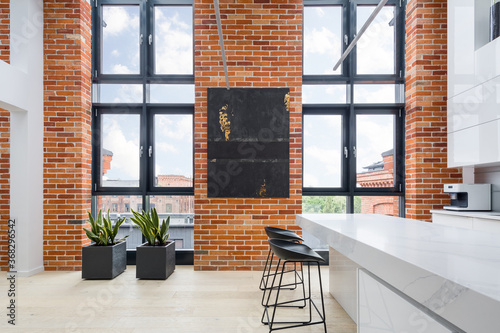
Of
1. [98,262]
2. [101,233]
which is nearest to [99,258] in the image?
[98,262]

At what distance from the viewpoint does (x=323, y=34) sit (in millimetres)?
4656

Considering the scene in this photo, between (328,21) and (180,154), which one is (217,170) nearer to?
(180,154)

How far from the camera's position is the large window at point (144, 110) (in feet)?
14.9

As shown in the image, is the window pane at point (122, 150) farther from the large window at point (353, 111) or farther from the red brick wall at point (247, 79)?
the large window at point (353, 111)

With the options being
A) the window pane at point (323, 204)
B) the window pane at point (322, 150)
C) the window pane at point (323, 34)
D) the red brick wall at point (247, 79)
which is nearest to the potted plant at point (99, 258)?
the red brick wall at point (247, 79)

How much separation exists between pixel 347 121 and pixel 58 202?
3.96m

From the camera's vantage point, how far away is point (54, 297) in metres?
3.18

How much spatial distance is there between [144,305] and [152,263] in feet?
2.70

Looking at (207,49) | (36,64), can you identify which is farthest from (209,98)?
(36,64)

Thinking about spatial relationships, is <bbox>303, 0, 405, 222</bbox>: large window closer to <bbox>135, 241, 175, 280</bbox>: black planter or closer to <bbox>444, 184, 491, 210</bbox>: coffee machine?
<bbox>444, 184, 491, 210</bbox>: coffee machine

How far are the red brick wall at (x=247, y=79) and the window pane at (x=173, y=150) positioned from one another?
1.37 ft

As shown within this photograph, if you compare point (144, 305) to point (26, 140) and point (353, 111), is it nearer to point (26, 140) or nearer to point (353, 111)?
point (26, 140)

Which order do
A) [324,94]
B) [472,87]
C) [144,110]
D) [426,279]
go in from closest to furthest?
A: [426,279] → [472,87] → [144,110] → [324,94]

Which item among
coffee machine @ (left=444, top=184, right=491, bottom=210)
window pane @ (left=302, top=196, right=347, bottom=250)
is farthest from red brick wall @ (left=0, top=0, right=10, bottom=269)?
coffee machine @ (left=444, top=184, right=491, bottom=210)
